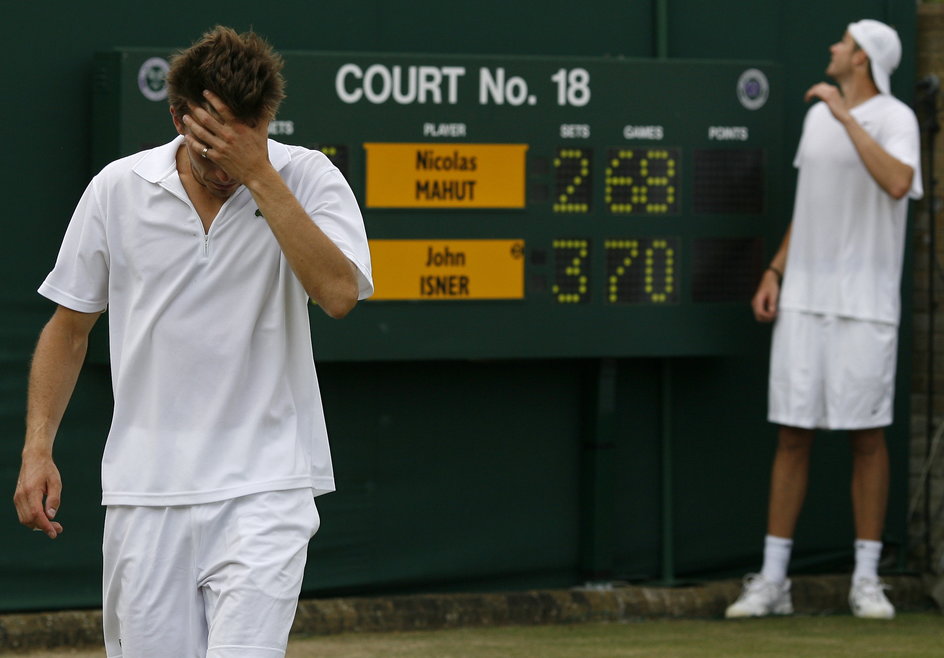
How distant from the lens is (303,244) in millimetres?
3322

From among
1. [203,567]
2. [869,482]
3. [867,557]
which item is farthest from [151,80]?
[867,557]

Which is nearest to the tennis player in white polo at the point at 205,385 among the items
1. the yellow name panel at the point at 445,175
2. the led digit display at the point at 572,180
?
the yellow name panel at the point at 445,175

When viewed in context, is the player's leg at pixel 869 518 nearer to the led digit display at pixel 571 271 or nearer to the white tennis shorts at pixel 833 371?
the white tennis shorts at pixel 833 371

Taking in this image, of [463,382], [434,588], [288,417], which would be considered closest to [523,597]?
[434,588]

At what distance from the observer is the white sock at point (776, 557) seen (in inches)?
270

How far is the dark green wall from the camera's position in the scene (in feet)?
21.0

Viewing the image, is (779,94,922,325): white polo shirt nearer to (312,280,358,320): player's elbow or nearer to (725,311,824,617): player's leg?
(725,311,824,617): player's leg

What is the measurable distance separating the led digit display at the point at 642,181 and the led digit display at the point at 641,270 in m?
0.13

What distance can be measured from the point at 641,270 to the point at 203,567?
3605mm

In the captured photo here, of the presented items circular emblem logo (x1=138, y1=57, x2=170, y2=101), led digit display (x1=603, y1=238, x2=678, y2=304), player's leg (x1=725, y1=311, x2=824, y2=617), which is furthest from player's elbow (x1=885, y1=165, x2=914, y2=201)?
circular emblem logo (x1=138, y1=57, x2=170, y2=101)

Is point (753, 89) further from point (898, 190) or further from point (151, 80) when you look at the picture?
point (151, 80)

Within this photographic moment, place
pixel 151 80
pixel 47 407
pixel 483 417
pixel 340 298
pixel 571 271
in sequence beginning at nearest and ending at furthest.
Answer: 1. pixel 340 298
2. pixel 47 407
3. pixel 151 80
4. pixel 571 271
5. pixel 483 417

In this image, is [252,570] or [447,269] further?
[447,269]

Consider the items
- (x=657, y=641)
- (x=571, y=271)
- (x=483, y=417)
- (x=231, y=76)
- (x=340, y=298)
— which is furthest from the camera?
(x=483, y=417)
